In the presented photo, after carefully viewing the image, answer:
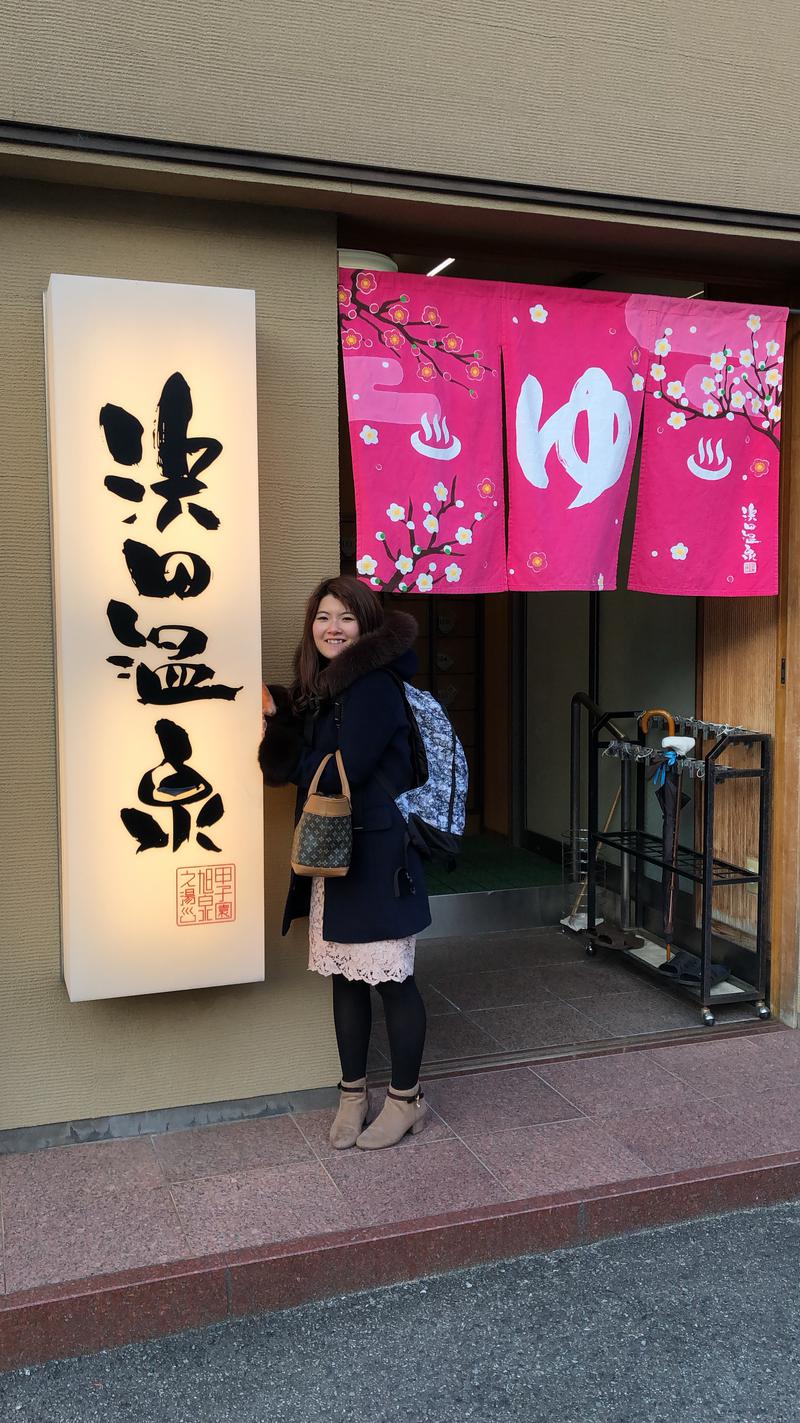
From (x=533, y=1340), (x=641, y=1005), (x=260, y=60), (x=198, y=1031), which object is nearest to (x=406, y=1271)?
(x=533, y=1340)

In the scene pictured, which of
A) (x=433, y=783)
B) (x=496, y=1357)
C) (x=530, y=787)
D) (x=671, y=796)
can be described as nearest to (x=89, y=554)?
(x=433, y=783)

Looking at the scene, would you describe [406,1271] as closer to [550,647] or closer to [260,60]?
[260,60]

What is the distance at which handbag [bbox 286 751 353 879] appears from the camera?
444 cm

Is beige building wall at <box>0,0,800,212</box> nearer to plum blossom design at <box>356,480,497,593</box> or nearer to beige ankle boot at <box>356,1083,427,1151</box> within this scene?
plum blossom design at <box>356,480,497,593</box>

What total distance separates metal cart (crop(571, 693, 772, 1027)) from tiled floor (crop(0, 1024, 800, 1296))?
77cm

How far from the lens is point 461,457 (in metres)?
5.29

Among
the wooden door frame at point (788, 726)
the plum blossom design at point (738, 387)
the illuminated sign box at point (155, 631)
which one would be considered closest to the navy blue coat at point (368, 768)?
the illuminated sign box at point (155, 631)

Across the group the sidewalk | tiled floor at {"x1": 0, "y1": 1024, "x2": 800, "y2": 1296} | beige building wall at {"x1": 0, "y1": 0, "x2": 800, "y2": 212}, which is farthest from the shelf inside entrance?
beige building wall at {"x1": 0, "y1": 0, "x2": 800, "y2": 212}

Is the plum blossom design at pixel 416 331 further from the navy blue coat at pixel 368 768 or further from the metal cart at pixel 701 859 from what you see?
the metal cart at pixel 701 859

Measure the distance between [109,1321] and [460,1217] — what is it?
1.31 metres

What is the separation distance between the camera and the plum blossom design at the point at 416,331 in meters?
5.09

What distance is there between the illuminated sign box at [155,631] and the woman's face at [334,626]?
308mm

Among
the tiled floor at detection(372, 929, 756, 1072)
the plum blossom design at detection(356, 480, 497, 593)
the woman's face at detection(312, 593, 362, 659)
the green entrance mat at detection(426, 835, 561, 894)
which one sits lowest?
the tiled floor at detection(372, 929, 756, 1072)

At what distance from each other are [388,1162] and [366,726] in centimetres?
186
